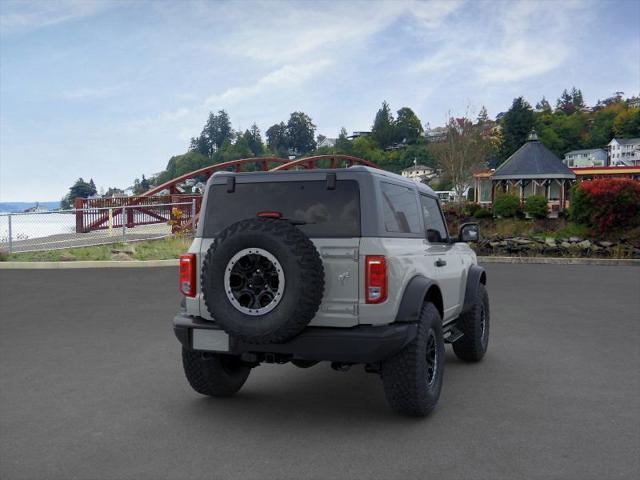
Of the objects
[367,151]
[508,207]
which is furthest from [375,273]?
[367,151]

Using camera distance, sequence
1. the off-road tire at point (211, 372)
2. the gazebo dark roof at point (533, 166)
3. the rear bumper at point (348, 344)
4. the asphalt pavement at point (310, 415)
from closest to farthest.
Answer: the asphalt pavement at point (310, 415) < the rear bumper at point (348, 344) < the off-road tire at point (211, 372) < the gazebo dark roof at point (533, 166)

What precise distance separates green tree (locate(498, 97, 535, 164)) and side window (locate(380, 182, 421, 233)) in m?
103

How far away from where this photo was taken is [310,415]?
506 centimetres

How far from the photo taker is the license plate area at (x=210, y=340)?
15.5 feet

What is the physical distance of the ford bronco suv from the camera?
173 inches

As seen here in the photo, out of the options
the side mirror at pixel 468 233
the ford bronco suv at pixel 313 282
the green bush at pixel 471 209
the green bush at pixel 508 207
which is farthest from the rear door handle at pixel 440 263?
the green bush at pixel 471 209

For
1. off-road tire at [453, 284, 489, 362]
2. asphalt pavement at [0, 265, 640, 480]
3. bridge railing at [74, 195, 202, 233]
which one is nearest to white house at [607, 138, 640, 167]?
bridge railing at [74, 195, 202, 233]

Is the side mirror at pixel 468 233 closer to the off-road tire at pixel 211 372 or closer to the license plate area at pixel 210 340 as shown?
the off-road tire at pixel 211 372

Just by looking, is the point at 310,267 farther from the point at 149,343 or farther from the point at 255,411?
the point at 149,343

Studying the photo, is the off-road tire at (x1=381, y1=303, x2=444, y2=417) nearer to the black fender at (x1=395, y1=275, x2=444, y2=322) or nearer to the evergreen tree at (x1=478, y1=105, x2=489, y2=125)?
the black fender at (x1=395, y1=275, x2=444, y2=322)

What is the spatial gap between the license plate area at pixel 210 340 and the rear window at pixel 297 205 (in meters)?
0.81

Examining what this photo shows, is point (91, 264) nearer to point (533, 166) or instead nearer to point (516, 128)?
point (533, 166)

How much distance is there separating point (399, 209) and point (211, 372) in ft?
7.10

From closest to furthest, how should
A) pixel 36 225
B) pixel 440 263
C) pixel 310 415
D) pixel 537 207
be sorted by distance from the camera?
pixel 310 415, pixel 440 263, pixel 36 225, pixel 537 207
